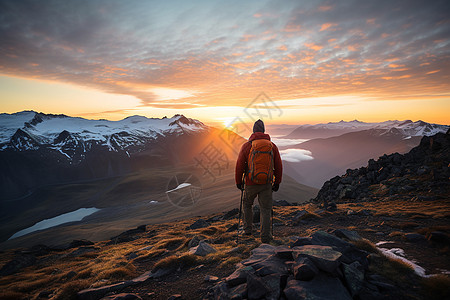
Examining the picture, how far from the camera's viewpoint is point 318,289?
14.5 ft

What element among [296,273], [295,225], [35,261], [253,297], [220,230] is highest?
[296,273]

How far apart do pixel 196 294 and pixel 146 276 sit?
9.35 feet

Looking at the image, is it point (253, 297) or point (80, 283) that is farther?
point (80, 283)

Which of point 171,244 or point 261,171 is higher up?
point 261,171

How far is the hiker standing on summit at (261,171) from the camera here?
8414mm

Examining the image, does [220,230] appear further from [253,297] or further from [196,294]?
[253,297]

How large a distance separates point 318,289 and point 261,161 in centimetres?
479

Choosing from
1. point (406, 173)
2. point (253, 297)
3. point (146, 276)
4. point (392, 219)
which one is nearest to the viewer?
point (253, 297)

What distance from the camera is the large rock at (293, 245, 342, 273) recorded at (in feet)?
15.7

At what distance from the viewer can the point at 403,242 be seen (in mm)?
7977

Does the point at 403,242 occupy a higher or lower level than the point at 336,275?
lower

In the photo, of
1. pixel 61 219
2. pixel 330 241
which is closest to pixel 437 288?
pixel 330 241

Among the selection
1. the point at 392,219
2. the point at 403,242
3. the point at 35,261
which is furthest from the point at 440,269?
the point at 35,261

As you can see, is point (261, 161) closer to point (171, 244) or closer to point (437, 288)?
point (437, 288)
